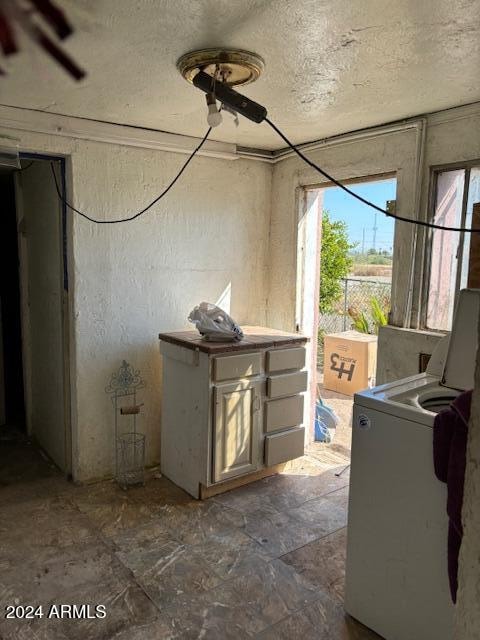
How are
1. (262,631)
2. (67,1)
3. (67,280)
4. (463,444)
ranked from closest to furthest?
(67,1) < (463,444) < (262,631) < (67,280)

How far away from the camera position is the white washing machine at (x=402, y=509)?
5.41 ft

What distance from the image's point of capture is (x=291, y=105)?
7.73 feet

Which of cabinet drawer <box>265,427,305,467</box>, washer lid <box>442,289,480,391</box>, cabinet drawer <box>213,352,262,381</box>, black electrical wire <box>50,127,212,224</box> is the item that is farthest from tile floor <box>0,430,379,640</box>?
black electrical wire <box>50,127,212,224</box>

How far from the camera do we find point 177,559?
2273 millimetres

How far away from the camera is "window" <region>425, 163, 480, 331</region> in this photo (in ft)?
8.10

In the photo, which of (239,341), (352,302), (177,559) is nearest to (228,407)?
(239,341)

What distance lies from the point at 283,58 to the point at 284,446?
7.46 feet

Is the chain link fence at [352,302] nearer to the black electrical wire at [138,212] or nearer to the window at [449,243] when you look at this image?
the window at [449,243]

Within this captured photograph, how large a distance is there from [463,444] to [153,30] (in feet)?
5.42

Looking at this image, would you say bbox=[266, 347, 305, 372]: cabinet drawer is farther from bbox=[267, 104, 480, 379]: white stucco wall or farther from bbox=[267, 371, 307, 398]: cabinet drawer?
bbox=[267, 104, 480, 379]: white stucco wall

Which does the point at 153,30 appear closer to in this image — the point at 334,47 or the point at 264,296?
the point at 334,47

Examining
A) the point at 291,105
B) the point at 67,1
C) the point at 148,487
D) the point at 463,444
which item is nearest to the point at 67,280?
the point at 148,487

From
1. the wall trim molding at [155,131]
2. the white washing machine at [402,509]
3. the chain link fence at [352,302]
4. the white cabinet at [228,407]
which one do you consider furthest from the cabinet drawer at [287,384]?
the chain link fence at [352,302]

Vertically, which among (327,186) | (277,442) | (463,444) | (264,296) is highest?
(327,186)
